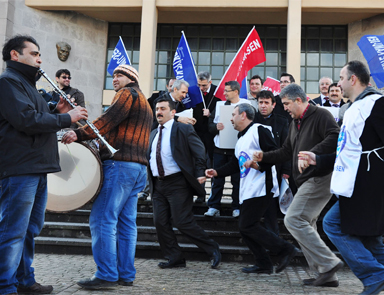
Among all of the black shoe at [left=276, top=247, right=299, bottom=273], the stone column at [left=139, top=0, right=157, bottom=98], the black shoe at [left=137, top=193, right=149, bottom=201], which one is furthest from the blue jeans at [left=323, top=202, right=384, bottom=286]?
the stone column at [left=139, top=0, right=157, bottom=98]

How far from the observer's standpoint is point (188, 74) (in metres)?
8.16

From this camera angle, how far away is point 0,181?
3.83 m

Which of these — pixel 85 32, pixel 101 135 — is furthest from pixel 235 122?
pixel 85 32

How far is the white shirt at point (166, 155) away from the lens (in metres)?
6.05

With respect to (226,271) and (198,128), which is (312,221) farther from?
(198,128)

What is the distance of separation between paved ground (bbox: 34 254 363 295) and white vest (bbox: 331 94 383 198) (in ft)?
3.99

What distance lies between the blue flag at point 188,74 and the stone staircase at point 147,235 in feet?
6.08

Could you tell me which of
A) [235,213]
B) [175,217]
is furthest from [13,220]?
[235,213]

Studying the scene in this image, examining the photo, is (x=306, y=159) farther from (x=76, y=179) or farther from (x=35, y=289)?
(x=35, y=289)

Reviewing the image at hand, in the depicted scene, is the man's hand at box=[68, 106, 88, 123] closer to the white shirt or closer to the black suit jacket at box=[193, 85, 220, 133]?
the white shirt

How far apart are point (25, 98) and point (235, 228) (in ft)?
13.5

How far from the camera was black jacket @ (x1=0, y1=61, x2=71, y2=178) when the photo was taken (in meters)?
3.75

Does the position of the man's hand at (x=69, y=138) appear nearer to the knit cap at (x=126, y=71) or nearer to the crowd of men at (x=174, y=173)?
the crowd of men at (x=174, y=173)

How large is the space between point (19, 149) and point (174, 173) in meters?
2.57
